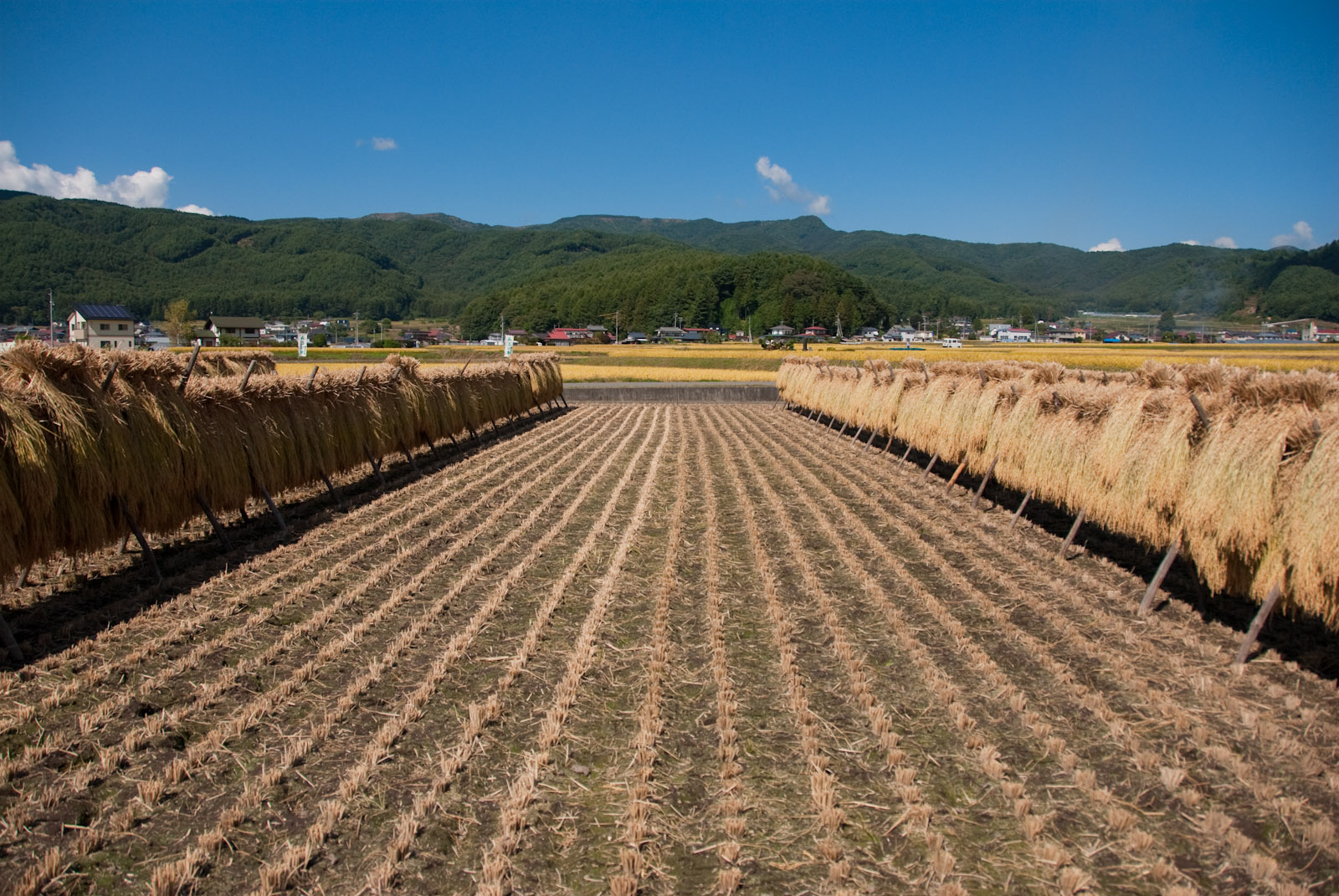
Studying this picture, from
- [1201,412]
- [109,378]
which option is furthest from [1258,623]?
[109,378]

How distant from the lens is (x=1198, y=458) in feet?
23.9

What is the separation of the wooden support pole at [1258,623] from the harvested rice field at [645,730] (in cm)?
12

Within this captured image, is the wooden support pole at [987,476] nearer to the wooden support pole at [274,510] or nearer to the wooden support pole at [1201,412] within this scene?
the wooden support pole at [1201,412]

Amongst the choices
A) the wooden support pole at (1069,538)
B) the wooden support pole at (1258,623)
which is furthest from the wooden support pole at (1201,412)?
the wooden support pole at (1069,538)

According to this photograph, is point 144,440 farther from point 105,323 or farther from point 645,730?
point 105,323

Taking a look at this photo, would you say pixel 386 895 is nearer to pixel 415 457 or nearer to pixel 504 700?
pixel 504 700

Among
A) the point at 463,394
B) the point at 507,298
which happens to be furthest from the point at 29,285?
the point at 463,394

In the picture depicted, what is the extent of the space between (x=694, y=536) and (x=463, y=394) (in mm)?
10666

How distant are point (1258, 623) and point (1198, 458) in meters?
1.78

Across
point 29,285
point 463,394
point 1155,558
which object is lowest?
point 1155,558

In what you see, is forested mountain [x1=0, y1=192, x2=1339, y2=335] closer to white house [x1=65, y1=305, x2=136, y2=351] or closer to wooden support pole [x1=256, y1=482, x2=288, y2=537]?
white house [x1=65, y1=305, x2=136, y2=351]

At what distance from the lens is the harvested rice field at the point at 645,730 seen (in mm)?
3879

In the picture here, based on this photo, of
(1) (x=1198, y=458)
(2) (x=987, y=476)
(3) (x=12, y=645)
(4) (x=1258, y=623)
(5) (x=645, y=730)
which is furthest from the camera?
(2) (x=987, y=476)

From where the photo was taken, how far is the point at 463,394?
19.5 meters
